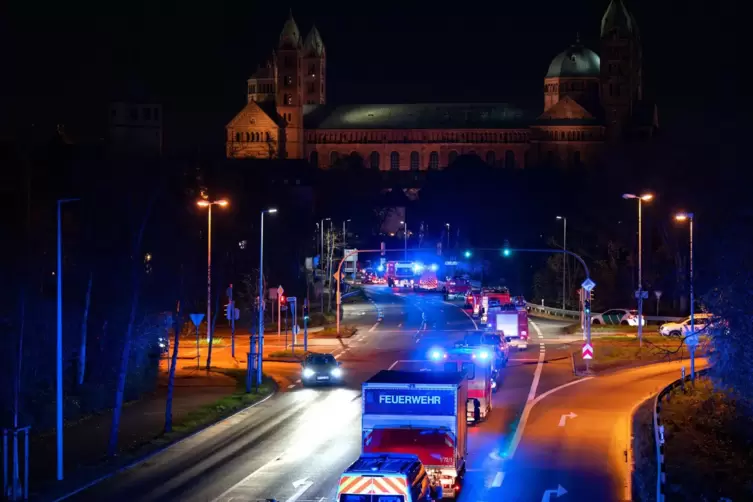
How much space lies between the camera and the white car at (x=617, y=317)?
2704 inches

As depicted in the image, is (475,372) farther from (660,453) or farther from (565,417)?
(660,453)

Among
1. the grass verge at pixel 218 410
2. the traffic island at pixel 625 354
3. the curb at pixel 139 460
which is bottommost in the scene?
the curb at pixel 139 460

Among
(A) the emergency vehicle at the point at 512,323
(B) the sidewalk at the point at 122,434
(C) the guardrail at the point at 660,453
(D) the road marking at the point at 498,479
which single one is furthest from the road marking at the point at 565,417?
(A) the emergency vehicle at the point at 512,323

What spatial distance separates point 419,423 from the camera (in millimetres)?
21797

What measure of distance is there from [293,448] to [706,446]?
38.4 ft

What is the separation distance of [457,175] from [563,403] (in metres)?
157

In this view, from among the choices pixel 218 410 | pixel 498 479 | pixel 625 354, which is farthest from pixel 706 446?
pixel 625 354

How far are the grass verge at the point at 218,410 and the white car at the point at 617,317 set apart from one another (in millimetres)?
31574

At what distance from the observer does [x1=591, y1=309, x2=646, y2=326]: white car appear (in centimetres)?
6869

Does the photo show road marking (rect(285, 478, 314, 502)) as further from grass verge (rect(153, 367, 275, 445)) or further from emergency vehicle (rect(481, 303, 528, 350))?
emergency vehicle (rect(481, 303, 528, 350))

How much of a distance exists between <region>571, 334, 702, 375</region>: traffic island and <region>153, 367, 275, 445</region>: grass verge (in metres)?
13.8

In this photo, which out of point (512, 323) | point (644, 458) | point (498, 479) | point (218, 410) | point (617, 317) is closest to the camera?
point (498, 479)

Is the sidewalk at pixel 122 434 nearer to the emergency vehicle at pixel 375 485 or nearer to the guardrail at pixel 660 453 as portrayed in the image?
the emergency vehicle at pixel 375 485

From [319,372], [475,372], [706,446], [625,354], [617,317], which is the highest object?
[475,372]
